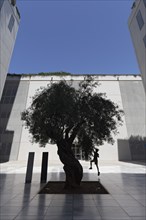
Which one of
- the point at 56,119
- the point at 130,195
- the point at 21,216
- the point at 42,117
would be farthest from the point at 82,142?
the point at 21,216

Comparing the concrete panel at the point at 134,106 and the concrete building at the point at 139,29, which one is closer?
the concrete building at the point at 139,29

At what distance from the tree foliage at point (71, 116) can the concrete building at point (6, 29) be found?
32.1ft

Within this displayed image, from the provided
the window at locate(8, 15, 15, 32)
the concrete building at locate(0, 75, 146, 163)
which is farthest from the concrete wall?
the window at locate(8, 15, 15, 32)

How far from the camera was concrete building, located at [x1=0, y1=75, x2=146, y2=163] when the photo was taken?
21.0 meters

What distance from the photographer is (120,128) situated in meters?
22.8

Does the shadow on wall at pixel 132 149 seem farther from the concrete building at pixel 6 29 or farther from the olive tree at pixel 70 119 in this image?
the concrete building at pixel 6 29

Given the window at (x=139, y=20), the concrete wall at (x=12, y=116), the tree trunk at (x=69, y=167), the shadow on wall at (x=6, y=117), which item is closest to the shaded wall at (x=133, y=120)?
the window at (x=139, y=20)

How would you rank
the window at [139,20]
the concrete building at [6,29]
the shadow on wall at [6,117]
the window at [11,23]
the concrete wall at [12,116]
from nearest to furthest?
the window at [139,20], the concrete building at [6,29], the window at [11,23], the shadow on wall at [6,117], the concrete wall at [12,116]

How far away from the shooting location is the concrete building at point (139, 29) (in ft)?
42.7

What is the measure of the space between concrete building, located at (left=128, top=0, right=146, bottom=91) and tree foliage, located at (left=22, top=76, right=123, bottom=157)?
9.47 metres

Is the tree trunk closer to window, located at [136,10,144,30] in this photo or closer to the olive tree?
the olive tree

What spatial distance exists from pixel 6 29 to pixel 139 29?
43.5 ft

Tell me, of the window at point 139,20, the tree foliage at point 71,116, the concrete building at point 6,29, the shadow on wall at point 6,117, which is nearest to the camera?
the tree foliage at point 71,116

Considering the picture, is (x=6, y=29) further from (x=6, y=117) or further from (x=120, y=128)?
(x=120, y=128)
